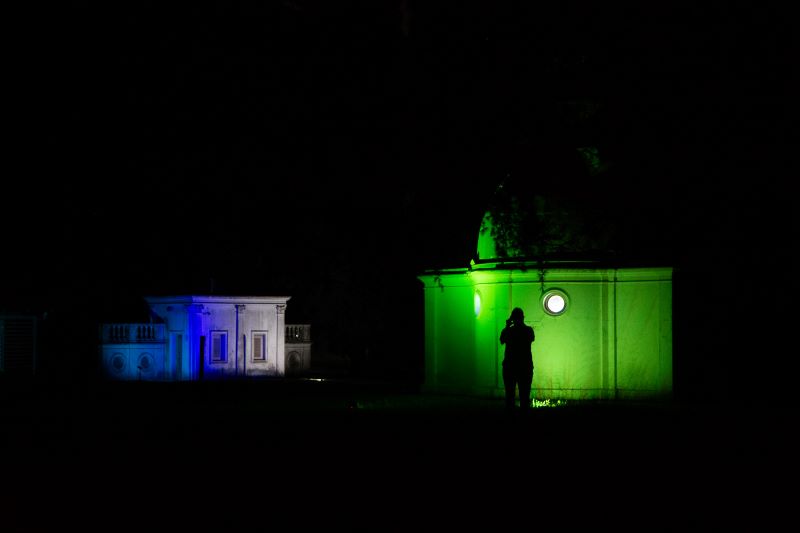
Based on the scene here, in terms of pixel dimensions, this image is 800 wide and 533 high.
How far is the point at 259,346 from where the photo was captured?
4325 cm

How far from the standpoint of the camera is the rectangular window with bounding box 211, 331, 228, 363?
4200 centimetres

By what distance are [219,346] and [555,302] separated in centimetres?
1863

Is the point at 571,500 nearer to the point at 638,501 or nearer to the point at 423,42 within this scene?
the point at 638,501

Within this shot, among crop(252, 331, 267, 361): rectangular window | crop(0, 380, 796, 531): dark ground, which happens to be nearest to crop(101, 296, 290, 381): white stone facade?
crop(252, 331, 267, 361): rectangular window

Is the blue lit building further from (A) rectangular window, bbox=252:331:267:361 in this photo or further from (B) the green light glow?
(B) the green light glow

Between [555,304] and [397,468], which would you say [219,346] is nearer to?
[555,304]

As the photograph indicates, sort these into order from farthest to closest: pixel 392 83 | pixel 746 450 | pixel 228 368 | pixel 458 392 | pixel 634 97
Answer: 1. pixel 228 368
2. pixel 392 83
3. pixel 458 392
4. pixel 634 97
5. pixel 746 450

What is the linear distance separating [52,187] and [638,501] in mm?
19313

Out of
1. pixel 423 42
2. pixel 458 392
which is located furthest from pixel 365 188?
pixel 458 392

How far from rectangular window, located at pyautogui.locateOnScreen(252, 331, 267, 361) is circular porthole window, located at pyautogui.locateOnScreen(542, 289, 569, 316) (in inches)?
732

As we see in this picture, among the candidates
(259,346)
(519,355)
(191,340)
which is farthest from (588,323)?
(259,346)

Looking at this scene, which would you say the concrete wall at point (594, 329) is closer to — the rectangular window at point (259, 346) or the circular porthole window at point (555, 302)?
the circular porthole window at point (555, 302)

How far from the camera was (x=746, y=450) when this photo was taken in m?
15.7

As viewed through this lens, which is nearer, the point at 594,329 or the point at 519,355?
the point at 519,355
